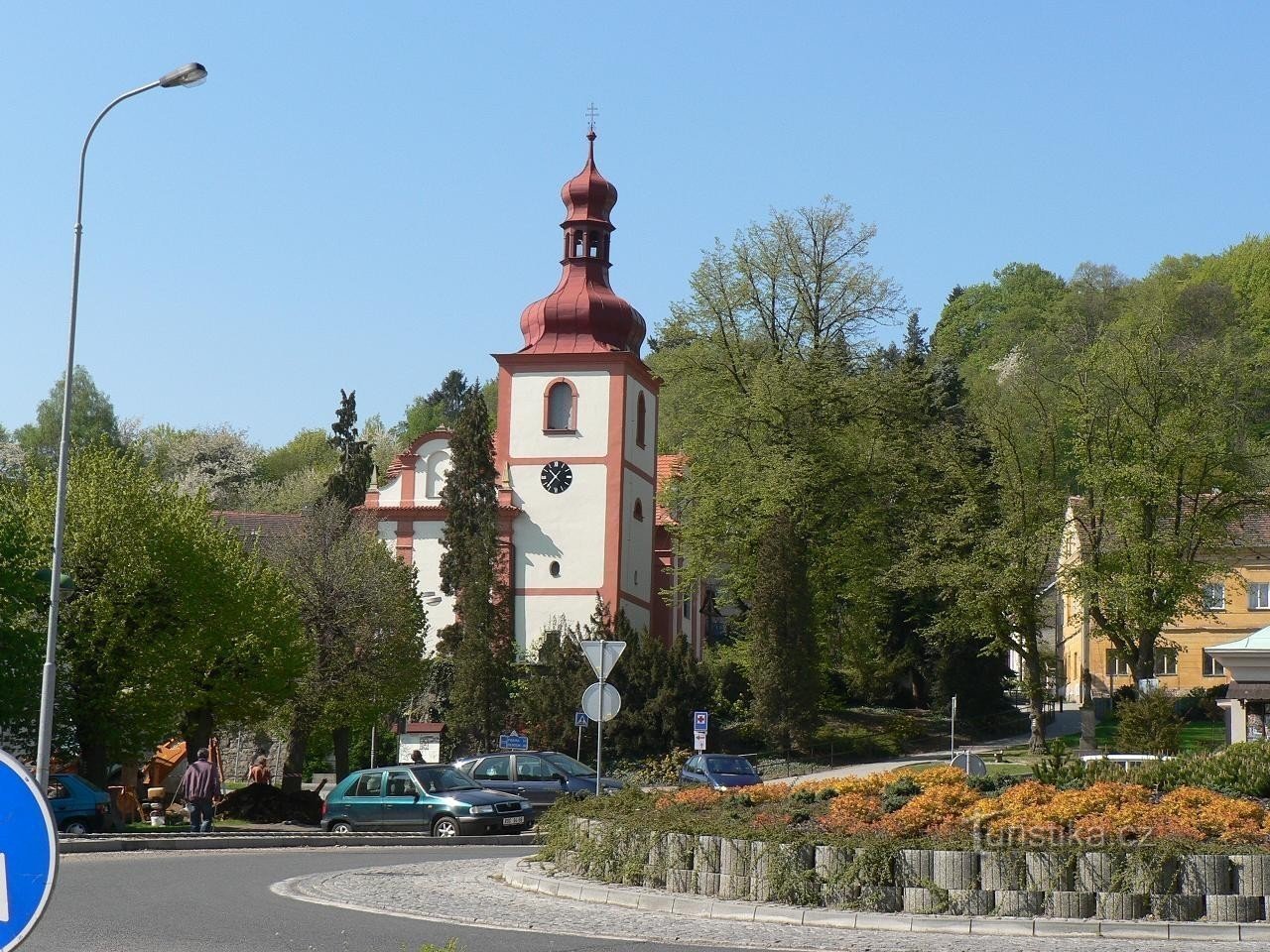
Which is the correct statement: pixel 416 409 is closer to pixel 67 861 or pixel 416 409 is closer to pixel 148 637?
pixel 148 637

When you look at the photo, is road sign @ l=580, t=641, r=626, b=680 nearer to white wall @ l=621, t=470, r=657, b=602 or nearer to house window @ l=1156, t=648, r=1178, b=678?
white wall @ l=621, t=470, r=657, b=602

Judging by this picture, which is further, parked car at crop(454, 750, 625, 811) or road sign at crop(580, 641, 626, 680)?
parked car at crop(454, 750, 625, 811)

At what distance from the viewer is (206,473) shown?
10856cm

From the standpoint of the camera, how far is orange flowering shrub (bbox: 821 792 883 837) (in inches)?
632

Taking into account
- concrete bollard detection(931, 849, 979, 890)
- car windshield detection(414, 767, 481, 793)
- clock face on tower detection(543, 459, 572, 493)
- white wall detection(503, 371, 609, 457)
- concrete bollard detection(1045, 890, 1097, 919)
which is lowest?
concrete bollard detection(1045, 890, 1097, 919)

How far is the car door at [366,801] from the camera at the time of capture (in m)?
30.4

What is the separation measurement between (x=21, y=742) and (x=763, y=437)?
29.9 m

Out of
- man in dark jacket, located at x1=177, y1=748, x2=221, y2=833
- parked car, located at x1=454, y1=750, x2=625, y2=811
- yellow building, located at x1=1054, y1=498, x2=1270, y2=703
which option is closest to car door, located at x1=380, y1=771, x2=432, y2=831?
man in dark jacket, located at x1=177, y1=748, x2=221, y2=833

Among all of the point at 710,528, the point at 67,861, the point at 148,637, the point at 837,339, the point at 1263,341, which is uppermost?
the point at 1263,341

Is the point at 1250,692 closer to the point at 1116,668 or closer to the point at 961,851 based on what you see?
the point at 961,851

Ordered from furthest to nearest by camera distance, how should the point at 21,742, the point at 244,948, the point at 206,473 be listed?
the point at 206,473 < the point at 21,742 < the point at 244,948

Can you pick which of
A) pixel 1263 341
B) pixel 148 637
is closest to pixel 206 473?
pixel 1263 341

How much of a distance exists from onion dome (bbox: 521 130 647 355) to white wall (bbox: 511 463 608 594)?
5182mm

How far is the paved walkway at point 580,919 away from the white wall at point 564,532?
45.1 meters
